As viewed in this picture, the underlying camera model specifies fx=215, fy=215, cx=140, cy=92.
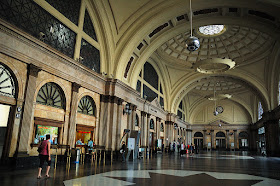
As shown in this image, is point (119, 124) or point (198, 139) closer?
point (119, 124)

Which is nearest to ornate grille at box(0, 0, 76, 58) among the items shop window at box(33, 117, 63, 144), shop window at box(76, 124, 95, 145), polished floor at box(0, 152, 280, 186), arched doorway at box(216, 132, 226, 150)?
shop window at box(33, 117, 63, 144)

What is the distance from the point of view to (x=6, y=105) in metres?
8.17

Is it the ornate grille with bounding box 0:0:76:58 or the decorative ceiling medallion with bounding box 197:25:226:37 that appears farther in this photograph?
the decorative ceiling medallion with bounding box 197:25:226:37

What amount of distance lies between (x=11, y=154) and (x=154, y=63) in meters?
17.4

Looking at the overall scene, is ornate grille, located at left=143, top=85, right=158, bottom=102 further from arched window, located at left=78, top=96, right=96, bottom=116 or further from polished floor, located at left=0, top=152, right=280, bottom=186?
polished floor, located at left=0, top=152, right=280, bottom=186

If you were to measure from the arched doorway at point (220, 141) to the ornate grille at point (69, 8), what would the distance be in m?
35.6

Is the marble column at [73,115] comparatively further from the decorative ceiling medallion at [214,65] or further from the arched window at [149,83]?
the decorative ceiling medallion at [214,65]

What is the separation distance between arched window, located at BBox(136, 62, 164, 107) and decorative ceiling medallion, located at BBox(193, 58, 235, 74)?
520 centimetres

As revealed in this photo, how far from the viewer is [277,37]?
15289 millimetres

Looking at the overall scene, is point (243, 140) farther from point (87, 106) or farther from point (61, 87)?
point (61, 87)

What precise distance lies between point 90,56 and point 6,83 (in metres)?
5.61

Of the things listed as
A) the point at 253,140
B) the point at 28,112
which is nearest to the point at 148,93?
the point at 28,112

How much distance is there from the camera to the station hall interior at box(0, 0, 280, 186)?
7.92 metres

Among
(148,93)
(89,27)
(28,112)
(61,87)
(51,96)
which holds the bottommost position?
(28,112)
